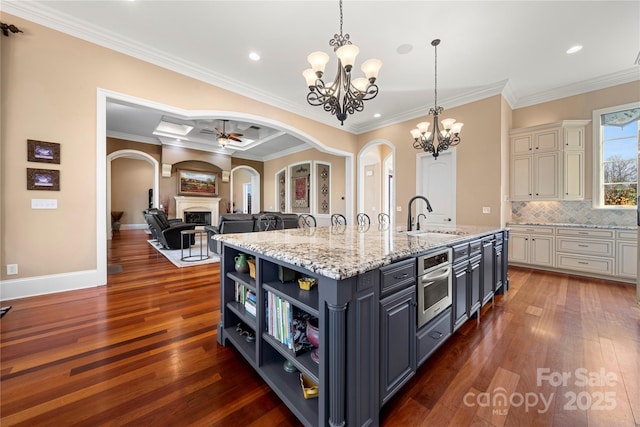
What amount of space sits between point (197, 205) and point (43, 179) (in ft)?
21.5

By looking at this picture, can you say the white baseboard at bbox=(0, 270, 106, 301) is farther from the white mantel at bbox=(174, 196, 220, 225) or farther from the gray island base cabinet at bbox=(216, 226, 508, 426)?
the white mantel at bbox=(174, 196, 220, 225)

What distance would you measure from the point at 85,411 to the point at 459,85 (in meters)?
5.91

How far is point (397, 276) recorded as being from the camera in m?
1.29

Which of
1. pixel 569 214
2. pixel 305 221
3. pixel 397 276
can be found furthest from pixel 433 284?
pixel 569 214

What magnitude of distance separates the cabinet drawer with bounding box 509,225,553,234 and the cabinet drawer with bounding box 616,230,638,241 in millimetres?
737

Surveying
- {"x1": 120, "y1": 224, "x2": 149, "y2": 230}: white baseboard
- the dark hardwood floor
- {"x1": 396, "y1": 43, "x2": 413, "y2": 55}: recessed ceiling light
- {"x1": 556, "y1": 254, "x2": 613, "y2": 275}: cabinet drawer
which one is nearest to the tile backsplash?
{"x1": 556, "y1": 254, "x2": 613, "y2": 275}: cabinet drawer

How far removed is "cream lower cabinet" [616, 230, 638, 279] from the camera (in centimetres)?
346

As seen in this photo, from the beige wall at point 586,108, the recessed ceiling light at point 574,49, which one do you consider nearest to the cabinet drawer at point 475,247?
the recessed ceiling light at point 574,49

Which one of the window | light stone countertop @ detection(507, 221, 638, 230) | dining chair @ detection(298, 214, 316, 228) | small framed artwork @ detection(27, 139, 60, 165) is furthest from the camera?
dining chair @ detection(298, 214, 316, 228)

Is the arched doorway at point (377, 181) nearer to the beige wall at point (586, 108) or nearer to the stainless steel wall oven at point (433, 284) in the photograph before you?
the beige wall at point (586, 108)

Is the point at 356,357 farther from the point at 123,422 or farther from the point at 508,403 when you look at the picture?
Answer: the point at 123,422

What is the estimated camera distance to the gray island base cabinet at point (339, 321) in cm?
102

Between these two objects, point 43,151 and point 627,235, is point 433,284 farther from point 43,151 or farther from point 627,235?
point 43,151

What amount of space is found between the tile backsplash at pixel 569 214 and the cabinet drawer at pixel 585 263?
80 centimetres
